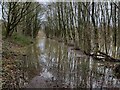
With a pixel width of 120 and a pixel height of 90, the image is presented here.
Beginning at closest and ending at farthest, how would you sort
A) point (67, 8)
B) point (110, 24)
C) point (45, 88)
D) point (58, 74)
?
point (45, 88) < point (58, 74) < point (110, 24) < point (67, 8)

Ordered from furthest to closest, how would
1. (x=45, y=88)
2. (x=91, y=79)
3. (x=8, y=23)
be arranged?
(x=8, y=23) < (x=91, y=79) < (x=45, y=88)

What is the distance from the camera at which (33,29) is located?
2124 inches

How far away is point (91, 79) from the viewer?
34.3 feet

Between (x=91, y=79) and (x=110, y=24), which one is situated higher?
(x=110, y=24)

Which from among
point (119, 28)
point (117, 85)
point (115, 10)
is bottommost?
point (117, 85)

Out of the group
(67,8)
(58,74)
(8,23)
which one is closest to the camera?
(58,74)

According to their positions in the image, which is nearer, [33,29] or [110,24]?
[110,24]

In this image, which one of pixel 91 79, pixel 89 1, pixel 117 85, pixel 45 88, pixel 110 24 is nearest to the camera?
pixel 45 88

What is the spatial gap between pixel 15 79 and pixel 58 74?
2.72 meters

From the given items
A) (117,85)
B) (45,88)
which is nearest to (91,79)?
(117,85)

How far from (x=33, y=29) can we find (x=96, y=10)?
1232 inches

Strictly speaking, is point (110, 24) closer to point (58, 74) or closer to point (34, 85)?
point (58, 74)

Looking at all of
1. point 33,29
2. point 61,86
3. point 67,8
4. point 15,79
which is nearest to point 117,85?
point 61,86

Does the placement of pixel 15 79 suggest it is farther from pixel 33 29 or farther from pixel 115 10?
pixel 33 29
